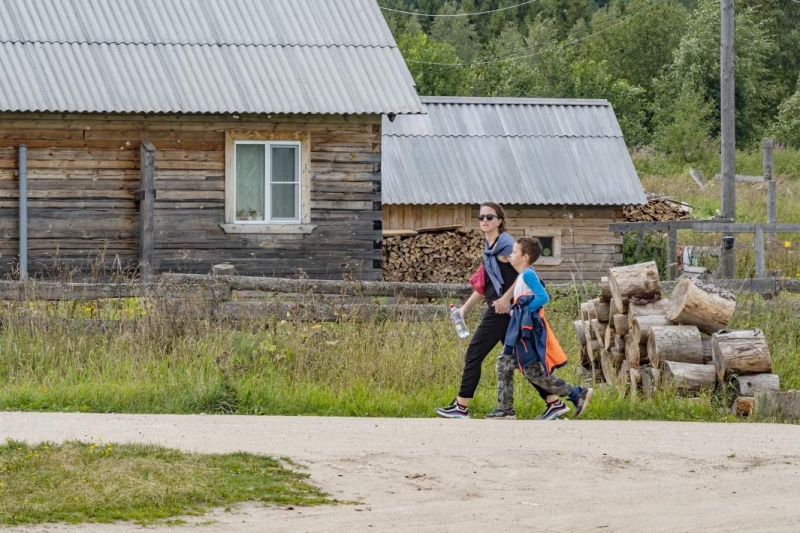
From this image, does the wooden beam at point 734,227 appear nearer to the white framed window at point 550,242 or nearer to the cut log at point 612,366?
the white framed window at point 550,242

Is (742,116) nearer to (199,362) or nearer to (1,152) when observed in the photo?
(1,152)

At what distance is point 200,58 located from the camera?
63.1 feet

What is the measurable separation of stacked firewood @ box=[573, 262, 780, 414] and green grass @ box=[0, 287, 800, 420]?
219 mm

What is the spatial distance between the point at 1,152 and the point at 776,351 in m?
10.4

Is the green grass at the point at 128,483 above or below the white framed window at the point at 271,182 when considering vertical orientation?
below

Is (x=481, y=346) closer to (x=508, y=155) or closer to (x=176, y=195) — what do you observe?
(x=176, y=195)

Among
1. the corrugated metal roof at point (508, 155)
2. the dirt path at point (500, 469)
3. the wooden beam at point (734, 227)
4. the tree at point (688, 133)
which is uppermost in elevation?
the tree at point (688, 133)

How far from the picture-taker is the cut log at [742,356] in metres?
11.0

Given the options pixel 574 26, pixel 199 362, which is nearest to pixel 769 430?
pixel 199 362

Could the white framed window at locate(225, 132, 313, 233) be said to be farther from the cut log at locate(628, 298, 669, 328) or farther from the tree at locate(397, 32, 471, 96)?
the tree at locate(397, 32, 471, 96)

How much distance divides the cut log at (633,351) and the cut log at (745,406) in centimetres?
97

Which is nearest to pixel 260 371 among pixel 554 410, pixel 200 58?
pixel 554 410

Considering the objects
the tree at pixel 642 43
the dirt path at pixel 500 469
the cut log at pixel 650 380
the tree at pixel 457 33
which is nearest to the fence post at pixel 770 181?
the cut log at pixel 650 380

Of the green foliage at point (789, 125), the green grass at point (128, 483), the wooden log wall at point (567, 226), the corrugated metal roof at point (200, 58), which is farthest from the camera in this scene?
the green foliage at point (789, 125)
